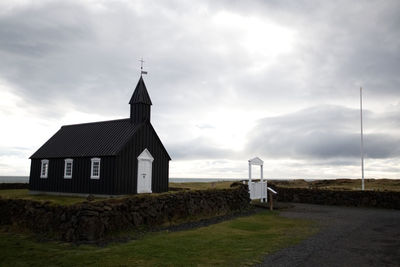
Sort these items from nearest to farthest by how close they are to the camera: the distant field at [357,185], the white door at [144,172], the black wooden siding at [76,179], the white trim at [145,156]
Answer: the black wooden siding at [76,179]
the white door at [144,172]
the white trim at [145,156]
the distant field at [357,185]

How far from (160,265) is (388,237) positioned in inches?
399

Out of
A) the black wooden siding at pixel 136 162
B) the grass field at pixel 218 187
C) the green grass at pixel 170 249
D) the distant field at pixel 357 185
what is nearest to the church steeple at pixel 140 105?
the black wooden siding at pixel 136 162

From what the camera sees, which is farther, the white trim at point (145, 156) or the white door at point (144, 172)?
the white trim at point (145, 156)

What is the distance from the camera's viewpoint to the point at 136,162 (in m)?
27.7

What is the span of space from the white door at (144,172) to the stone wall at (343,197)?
13.7 meters

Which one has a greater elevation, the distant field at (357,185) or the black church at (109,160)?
the black church at (109,160)

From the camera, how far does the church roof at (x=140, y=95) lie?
30.1 metres

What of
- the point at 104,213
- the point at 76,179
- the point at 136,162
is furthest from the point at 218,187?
the point at 104,213

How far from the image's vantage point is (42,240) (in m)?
14.9

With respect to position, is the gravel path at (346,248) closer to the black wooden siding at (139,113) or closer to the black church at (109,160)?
the black church at (109,160)

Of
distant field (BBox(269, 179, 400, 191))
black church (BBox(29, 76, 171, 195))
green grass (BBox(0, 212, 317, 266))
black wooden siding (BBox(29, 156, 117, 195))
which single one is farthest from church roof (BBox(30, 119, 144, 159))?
distant field (BBox(269, 179, 400, 191))

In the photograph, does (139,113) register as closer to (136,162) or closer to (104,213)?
(136,162)

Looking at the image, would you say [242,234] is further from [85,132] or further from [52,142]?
[52,142]

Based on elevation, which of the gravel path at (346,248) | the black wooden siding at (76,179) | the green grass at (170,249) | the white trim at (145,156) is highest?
the white trim at (145,156)
